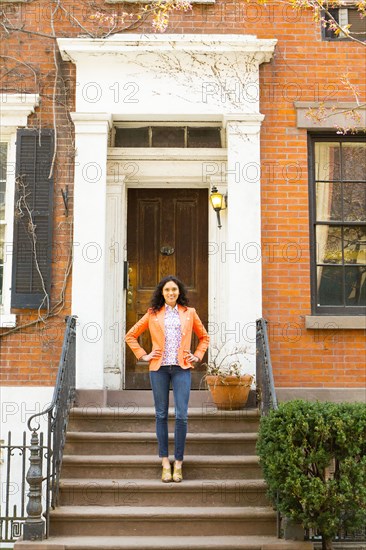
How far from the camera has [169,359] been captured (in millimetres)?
6445

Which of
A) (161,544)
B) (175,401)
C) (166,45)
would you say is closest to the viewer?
(161,544)

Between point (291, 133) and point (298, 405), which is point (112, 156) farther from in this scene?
point (298, 405)

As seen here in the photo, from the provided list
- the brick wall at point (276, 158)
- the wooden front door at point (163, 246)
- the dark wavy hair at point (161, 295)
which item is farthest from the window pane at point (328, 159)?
the dark wavy hair at point (161, 295)

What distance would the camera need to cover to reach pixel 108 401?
7883 millimetres

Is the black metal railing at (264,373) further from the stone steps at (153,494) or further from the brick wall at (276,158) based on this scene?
the stone steps at (153,494)

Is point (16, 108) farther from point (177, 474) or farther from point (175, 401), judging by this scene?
point (177, 474)

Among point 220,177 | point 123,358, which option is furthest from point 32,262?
→ point 220,177

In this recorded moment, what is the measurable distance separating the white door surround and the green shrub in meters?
2.04

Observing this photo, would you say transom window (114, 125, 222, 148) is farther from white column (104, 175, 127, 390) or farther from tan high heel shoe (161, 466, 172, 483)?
tan high heel shoe (161, 466, 172, 483)

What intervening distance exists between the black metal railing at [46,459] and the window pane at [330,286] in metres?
2.88

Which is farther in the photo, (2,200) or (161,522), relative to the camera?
(2,200)

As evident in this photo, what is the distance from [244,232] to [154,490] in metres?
3.06

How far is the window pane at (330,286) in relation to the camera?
8.18 meters

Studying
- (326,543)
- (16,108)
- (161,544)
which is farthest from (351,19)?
(161,544)
